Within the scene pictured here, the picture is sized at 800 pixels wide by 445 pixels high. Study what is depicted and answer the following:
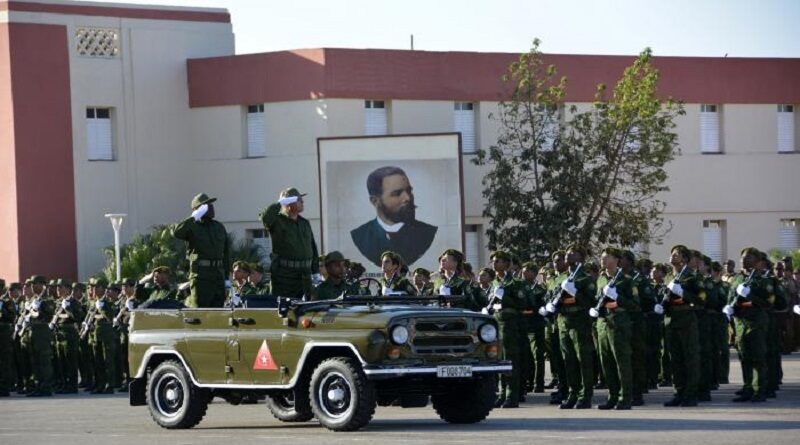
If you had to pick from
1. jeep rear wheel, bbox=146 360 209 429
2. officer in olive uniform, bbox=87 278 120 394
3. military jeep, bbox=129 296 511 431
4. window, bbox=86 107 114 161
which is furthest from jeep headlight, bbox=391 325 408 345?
window, bbox=86 107 114 161

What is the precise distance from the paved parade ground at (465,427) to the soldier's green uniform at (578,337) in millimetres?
403

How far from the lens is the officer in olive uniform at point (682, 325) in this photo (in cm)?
2161

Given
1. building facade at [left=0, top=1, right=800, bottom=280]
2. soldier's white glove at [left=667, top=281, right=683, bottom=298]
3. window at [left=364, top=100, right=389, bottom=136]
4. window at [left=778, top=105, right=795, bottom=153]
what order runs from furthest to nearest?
window at [left=778, top=105, right=795, bottom=153], window at [left=364, top=100, right=389, bottom=136], building facade at [left=0, top=1, right=800, bottom=280], soldier's white glove at [left=667, top=281, right=683, bottom=298]

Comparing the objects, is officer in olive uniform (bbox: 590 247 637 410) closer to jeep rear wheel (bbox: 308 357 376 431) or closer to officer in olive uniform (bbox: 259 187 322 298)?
officer in olive uniform (bbox: 259 187 322 298)

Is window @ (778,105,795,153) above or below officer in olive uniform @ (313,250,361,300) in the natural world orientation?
above

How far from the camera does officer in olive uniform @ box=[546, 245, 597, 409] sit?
21094mm

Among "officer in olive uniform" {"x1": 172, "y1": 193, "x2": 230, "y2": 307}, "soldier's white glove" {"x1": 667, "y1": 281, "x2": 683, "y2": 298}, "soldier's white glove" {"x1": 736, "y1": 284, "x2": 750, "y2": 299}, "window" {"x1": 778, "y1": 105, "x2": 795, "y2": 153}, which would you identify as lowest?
"soldier's white glove" {"x1": 736, "y1": 284, "x2": 750, "y2": 299}

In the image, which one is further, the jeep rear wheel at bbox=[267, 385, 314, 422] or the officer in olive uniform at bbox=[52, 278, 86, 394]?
the officer in olive uniform at bbox=[52, 278, 86, 394]

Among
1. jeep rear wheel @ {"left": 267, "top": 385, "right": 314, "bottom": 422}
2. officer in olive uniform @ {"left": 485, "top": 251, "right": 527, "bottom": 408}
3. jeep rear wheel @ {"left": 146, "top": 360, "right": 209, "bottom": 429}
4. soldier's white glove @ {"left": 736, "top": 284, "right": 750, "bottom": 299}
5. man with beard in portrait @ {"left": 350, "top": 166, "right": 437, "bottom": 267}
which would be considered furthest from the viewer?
man with beard in portrait @ {"left": 350, "top": 166, "right": 437, "bottom": 267}

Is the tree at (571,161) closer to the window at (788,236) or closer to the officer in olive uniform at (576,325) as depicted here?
the window at (788,236)

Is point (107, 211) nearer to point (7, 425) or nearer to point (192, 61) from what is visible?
point (192, 61)

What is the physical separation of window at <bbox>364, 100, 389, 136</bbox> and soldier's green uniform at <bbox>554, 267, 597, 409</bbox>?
992 inches

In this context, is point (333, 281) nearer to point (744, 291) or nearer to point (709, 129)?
point (744, 291)

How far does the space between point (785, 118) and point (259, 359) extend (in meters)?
35.5
